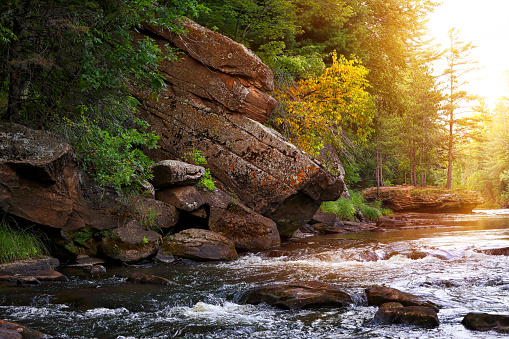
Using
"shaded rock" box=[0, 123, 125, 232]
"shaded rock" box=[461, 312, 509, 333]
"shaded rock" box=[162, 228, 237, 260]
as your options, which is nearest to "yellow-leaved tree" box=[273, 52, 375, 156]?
"shaded rock" box=[162, 228, 237, 260]

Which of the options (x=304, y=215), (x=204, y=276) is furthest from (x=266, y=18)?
(x=204, y=276)

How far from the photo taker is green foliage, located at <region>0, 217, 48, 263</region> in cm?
748

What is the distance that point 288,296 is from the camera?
585cm

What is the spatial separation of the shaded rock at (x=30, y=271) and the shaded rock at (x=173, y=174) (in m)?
3.53

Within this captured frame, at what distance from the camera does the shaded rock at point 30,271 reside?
700 cm

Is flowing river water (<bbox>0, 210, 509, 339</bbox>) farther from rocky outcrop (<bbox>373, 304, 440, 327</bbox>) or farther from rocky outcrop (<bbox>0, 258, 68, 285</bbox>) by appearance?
rocky outcrop (<bbox>0, 258, 68, 285</bbox>)

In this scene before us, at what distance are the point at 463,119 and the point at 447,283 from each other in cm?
3066

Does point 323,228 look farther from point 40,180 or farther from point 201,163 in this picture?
point 40,180

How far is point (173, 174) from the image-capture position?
414 inches

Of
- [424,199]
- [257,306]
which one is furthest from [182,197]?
[424,199]

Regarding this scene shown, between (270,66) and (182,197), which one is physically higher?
(270,66)

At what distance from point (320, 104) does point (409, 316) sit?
12.4m

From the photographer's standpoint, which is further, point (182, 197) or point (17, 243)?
point (182, 197)

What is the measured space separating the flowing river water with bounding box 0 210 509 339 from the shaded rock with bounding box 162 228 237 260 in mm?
459
